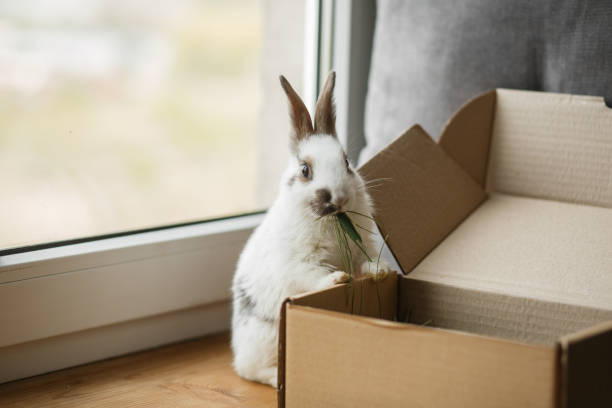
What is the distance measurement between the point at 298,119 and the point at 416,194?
28 centimetres

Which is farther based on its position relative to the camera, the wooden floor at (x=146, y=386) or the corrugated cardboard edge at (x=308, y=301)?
the wooden floor at (x=146, y=386)

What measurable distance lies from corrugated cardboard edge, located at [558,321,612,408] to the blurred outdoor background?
0.99 metres

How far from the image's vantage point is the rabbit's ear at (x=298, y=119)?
45.8 inches

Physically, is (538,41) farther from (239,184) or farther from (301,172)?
(239,184)

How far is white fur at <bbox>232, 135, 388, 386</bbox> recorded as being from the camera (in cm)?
112

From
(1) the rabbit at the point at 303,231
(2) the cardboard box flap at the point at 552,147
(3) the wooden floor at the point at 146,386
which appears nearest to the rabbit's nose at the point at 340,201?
(1) the rabbit at the point at 303,231

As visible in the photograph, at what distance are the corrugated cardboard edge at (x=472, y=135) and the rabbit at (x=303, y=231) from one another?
32 centimetres

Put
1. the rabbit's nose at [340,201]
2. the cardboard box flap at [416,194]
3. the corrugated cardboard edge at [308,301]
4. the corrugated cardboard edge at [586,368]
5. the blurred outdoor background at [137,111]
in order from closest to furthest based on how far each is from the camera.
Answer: the corrugated cardboard edge at [586,368], the corrugated cardboard edge at [308,301], the rabbit's nose at [340,201], the cardboard box flap at [416,194], the blurred outdoor background at [137,111]

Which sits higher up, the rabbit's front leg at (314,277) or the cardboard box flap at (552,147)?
the cardboard box flap at (552,147)

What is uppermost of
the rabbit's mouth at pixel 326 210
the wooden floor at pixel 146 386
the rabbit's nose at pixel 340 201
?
the rabbit's nose at pixel 340 201

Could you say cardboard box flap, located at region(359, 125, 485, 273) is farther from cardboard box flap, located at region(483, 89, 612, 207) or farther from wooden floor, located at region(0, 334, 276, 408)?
wooden floor, located at region(0, 334, 276, 408)

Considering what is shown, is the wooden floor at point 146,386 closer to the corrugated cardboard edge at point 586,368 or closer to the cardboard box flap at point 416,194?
the cardboard box flap at point 416,194

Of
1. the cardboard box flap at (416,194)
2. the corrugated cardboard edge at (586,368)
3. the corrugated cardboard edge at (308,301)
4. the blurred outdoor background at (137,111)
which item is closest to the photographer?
the corrugated cardboard edge at (586,368)

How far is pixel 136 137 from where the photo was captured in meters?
1.51
